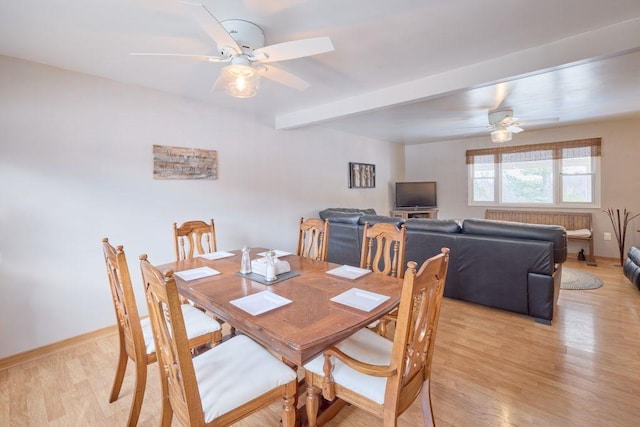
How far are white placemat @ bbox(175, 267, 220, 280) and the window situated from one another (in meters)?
6.01

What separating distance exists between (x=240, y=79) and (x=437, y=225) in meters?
2.44

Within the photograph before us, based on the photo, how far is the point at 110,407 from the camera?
70.3 inches

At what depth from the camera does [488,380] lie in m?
1.95

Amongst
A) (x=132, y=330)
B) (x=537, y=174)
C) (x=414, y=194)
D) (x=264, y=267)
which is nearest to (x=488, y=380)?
(x=264, y=267)

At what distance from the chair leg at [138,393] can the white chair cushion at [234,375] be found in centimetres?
42

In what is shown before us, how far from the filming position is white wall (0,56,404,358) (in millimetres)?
2258

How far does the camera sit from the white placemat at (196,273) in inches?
73.0

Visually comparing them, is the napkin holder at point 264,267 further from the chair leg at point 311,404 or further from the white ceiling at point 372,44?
the white ceiling at point 372,44

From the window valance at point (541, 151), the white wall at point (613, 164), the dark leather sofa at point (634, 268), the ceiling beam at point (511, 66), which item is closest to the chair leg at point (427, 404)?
the ceiling beam at point (511, 66)

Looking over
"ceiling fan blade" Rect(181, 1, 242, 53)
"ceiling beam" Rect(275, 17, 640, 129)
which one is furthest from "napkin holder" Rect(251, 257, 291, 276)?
"ceiling beam" Rect(275, 17, 640, 129)

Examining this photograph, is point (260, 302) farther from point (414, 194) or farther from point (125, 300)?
point (414, 194)

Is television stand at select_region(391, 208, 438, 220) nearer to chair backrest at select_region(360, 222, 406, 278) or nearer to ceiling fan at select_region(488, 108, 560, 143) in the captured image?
ceiling fan at select_region(488, 108, 560, 143)

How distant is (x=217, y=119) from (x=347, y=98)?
1.54m

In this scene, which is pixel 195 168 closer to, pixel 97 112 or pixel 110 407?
pixel 97 112
